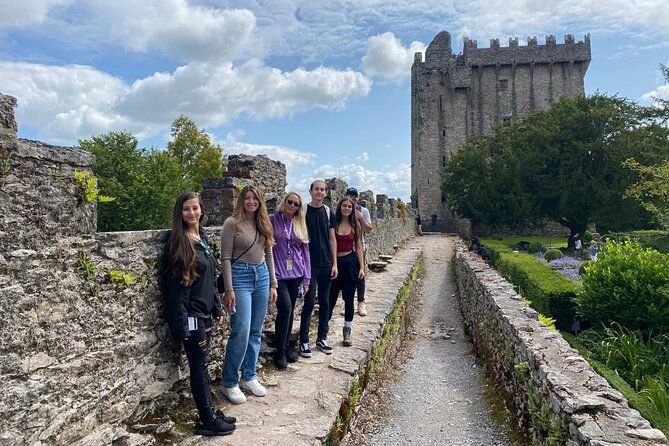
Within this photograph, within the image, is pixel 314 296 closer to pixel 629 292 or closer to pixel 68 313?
pixel 68 313

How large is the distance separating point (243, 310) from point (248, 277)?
267 mm

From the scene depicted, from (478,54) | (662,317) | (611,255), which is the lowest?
(662,317)

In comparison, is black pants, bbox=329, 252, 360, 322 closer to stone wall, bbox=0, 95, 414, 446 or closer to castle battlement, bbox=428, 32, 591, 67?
stone wall, bbox=0, 95, 414, 446

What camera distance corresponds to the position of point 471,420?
204 inches

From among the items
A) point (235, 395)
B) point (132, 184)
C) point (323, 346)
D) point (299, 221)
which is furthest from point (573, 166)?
point (235, 395)

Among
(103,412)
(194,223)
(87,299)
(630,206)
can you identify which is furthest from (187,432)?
(630,206)

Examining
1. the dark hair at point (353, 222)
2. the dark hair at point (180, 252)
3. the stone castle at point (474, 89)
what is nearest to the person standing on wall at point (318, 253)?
the dark hair at point (353, 222)

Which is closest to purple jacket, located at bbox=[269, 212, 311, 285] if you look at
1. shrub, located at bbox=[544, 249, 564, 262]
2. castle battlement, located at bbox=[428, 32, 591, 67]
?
shrub, located at bbox=[544, 249, 564, 262]

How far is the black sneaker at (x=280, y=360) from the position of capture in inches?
189

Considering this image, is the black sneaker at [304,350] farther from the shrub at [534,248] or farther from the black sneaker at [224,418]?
the shrub at [534,248]

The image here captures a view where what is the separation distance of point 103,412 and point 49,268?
100 cm

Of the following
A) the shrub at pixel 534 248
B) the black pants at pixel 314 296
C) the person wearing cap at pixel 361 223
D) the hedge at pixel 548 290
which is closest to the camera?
the black pants at pixel 314 296

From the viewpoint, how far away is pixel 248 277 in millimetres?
3992

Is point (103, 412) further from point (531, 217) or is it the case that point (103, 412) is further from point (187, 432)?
point (531, 217)
